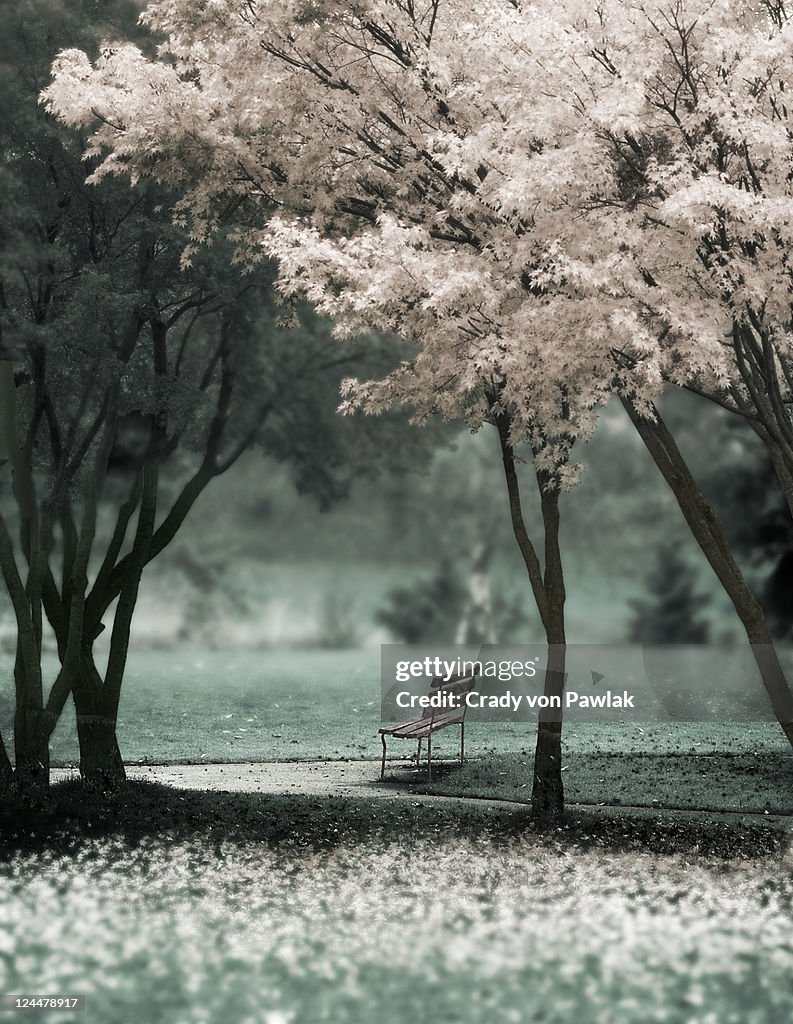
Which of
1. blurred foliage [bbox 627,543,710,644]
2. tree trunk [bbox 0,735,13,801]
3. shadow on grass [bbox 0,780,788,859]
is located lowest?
shadow on grass [bbox 0,780,788,859]

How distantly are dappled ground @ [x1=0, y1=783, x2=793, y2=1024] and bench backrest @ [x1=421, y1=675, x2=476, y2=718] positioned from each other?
325 cm

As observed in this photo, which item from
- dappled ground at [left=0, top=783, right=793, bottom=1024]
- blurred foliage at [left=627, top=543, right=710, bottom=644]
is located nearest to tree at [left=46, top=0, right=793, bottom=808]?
dappled ground at [left=0, top=783, right=793, bottom=1024]

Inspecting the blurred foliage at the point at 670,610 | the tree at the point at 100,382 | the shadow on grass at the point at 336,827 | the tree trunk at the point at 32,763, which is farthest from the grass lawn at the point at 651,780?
the blurred foliage at the point at 670,610

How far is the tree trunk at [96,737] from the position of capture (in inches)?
558

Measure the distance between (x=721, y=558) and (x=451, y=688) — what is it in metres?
5.51

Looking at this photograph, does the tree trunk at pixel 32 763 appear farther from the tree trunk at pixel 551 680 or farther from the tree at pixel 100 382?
the tree trunk at pixel 551 680

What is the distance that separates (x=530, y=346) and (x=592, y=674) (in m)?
17.3

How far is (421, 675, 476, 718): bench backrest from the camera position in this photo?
54.4 feet

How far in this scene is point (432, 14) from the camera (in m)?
12.3

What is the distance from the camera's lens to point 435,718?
16.2 metres

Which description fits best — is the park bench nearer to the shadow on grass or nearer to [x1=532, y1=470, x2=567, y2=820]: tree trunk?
the shadow on grass

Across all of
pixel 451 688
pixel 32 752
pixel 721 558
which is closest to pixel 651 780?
pixel 451 688

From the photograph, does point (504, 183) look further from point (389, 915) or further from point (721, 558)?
point (389, 915)

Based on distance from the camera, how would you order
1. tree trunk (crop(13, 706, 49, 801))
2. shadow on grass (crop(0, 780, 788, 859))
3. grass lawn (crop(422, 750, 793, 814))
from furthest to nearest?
1. grass lawn (crop(422, 750, 793, 814))
2. tree trunk (crop(13, 706, 49, 801))
3. shadow on grass (crop(0, 780, 788, 859))
